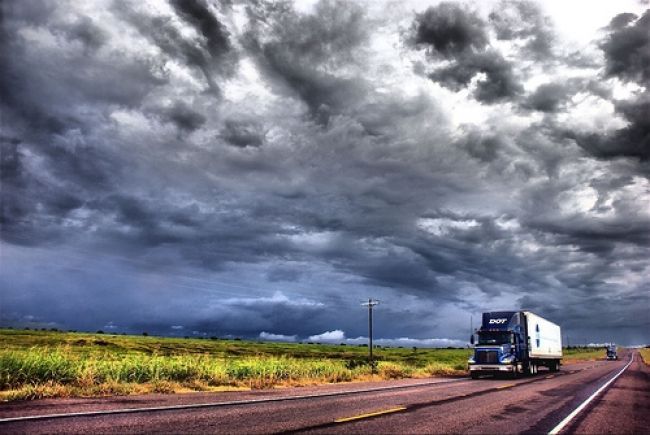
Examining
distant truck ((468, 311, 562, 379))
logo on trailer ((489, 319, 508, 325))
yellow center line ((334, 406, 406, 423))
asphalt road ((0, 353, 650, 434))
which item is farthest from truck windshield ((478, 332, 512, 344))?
yellow center line ((334, 406, 406, 423))

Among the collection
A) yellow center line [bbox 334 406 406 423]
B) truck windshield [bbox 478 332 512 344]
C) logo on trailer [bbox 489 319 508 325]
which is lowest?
yellow center line [bbox 334 406 406 423]

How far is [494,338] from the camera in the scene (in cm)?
3061

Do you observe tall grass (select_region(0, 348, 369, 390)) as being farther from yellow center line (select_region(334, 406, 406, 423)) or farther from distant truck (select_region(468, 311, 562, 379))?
distant truck (select_region(468, 311, 562, 379))

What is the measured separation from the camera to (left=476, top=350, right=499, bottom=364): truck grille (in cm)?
2978

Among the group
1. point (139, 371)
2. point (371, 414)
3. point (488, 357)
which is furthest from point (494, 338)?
point (139, 371)

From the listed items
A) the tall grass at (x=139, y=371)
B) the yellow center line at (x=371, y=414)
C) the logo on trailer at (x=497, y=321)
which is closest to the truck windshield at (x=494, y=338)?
the logo on trailer at (x=497, y=321)

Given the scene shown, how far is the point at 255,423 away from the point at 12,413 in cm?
457

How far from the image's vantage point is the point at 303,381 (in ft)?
71.8

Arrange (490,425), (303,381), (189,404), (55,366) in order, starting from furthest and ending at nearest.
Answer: (303,381) → (55,366) → (189,404) → (490,425)

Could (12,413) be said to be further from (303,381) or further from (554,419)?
(303,381)

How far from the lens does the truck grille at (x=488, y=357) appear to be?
29.8m

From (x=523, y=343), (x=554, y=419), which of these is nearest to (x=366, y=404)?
(x=554, y=419)

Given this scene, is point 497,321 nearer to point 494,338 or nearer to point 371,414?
point 494,338

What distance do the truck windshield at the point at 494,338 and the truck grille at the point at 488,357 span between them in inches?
31.4
